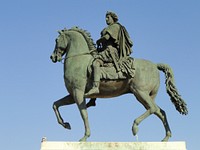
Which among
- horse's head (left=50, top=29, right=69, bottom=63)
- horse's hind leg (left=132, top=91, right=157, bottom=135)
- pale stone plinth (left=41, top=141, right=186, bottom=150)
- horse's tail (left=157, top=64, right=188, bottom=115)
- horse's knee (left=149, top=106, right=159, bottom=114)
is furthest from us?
horse's head (left=50, top=29, right=69, bottom=63)

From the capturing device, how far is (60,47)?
499 inches

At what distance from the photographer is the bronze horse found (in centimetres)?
1180

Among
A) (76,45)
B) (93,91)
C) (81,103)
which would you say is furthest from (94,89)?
(76,45)

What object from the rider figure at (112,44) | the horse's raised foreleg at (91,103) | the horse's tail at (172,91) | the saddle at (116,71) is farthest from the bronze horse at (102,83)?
the horse's raised foreleg at (91,103)

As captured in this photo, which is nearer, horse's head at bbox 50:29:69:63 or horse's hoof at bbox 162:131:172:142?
horse's hoof at bbox 162:131:172:142

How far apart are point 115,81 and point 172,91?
1.82 meters

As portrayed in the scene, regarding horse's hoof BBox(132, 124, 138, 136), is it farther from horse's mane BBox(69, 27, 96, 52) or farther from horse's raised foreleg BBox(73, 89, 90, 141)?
horse's mane BBox(69, 27, 96, 52)

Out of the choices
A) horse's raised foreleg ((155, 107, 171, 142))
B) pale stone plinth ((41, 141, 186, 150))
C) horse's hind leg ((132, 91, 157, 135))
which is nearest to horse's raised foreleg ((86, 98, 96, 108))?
horse's hind leg ((132, 91, 157, 135))

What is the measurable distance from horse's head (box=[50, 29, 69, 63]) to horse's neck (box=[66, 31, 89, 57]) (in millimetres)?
202

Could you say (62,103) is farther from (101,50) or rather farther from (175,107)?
(175,107)

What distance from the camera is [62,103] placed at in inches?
486

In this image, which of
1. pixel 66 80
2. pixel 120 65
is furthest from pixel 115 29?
pixel 66 80

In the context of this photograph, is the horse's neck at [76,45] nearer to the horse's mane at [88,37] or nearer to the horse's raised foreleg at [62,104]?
the horse's mane at [88,37]

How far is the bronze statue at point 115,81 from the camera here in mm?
11797
